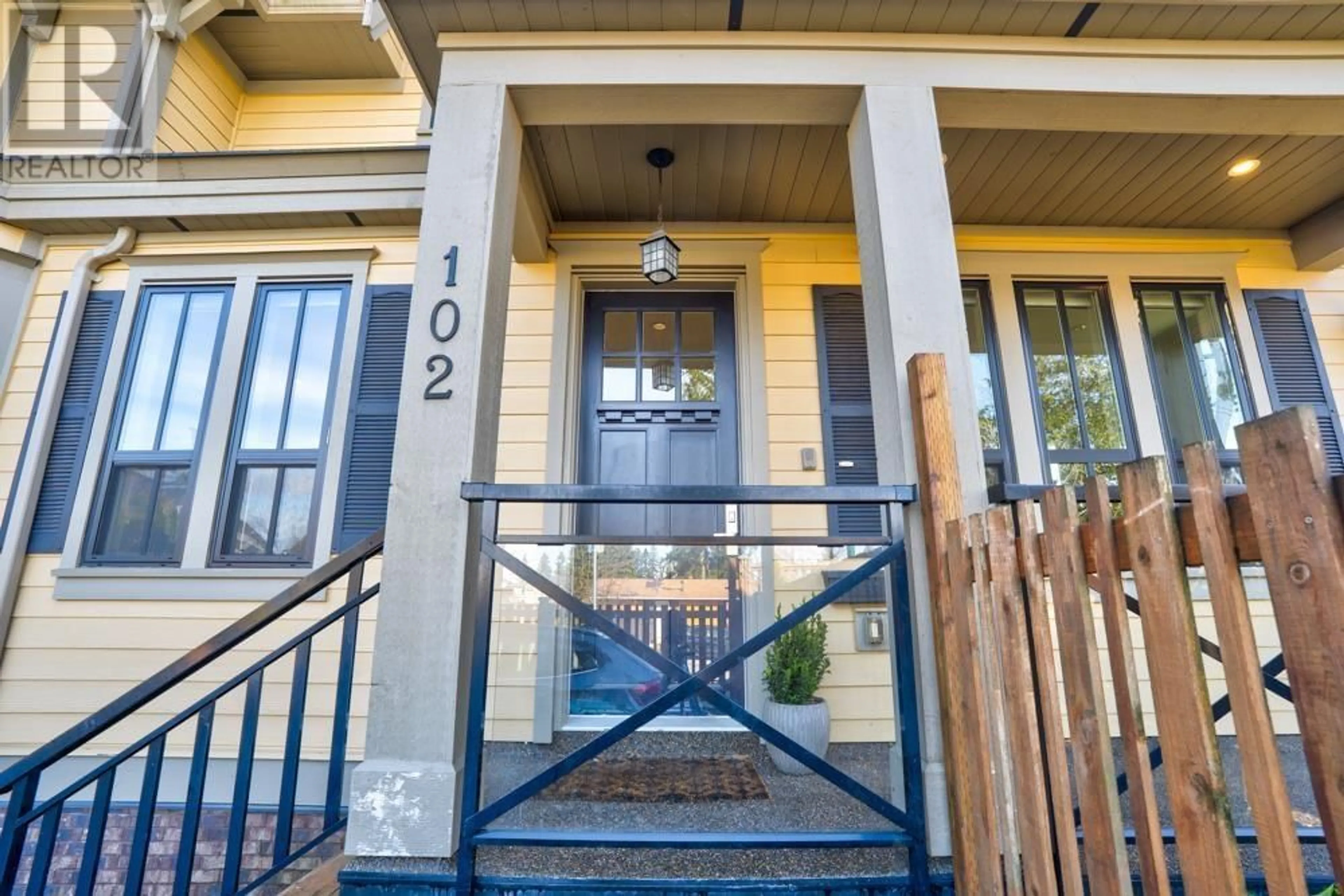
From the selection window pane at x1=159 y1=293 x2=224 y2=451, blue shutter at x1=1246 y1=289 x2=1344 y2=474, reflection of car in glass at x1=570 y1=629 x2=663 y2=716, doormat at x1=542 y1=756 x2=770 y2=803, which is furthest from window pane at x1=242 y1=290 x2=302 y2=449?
blue shutter at x1=1246 y1=289 x2=1344 y2=474

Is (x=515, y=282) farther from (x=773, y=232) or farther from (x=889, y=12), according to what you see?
(x=889, y=12)

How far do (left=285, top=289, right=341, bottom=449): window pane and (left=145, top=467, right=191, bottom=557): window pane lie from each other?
596 millimetres

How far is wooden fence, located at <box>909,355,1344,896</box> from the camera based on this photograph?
649 mm

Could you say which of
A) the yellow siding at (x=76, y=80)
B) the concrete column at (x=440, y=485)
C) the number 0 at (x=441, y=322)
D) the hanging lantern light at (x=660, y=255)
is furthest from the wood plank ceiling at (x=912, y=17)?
the yellow siding at (x=76, y=80)

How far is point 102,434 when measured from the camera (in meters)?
3.17

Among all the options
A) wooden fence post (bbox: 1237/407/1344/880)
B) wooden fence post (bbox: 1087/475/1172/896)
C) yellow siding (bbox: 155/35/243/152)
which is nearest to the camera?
wooden fence post (bbox: 1237/407/1344/880)

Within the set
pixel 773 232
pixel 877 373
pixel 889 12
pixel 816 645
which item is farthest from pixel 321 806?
pixel 889 12

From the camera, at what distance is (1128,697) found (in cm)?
89

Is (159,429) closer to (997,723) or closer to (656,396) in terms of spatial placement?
(656,396)

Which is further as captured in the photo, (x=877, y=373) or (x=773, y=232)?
(x=773, y=232)

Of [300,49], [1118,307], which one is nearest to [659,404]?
[1118,307]

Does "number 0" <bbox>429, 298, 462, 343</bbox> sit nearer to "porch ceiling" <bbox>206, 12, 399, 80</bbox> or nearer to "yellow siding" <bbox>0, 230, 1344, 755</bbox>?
"yellow siding" <bbox>0, 230, 1344, 755</bbox>

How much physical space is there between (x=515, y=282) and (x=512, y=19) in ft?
4.72

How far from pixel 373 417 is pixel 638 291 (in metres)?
1.68
